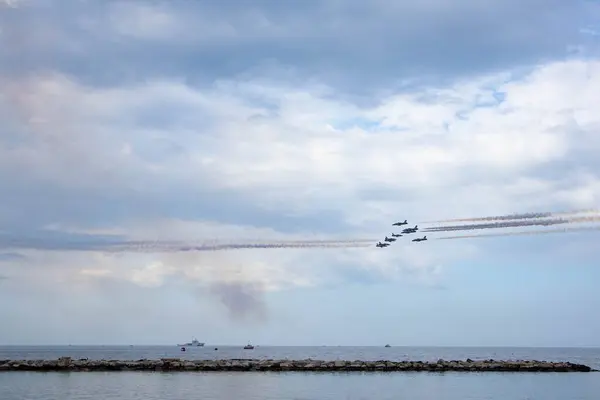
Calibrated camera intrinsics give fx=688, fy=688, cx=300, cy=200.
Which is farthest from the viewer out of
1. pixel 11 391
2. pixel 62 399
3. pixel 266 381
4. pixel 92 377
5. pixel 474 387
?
pixel 92 377

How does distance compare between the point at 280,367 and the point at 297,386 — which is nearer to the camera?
the point at 297,386

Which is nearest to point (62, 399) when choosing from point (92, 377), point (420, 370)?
point (92, 377)

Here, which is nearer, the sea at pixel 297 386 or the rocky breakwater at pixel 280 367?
the sea at pixel 297 386

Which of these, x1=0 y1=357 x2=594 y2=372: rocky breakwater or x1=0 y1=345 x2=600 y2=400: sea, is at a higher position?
x1=0 y1=357 x2=594 y2=372: rocky breakwater

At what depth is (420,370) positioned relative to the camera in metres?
90.6

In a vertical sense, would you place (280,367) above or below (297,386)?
above

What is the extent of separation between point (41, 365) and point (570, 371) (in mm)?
72001

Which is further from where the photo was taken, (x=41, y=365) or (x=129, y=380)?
(x=41, y=365)

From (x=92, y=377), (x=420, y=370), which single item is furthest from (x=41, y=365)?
(x=420, y=370)

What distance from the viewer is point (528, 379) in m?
78.1

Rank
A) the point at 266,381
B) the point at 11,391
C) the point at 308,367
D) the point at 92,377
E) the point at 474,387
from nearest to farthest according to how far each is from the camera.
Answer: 1. the point at 11,391
2. the point at 474,387
3. the point at 266,381
4. the point at 92,377
5. the point at 308,367

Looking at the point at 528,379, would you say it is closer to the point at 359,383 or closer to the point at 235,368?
the point at 359,383

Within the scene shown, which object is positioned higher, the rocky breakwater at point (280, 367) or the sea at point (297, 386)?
the rocky breakwater at point (280, 367)

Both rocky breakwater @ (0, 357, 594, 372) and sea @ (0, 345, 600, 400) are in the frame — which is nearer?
sea @ (0, 345, 600, 400)
